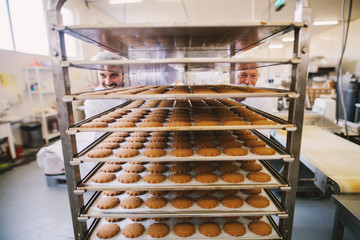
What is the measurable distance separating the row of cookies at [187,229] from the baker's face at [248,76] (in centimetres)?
185

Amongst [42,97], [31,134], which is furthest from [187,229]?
[42,97]

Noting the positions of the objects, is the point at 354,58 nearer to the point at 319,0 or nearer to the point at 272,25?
the point at 319,0

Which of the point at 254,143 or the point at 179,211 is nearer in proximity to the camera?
the point at 179,211

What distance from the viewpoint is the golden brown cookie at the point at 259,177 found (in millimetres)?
1424

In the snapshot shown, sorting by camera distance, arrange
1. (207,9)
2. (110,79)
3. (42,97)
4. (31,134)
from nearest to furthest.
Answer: (110,79), (31,134), (42,97), (207,9)

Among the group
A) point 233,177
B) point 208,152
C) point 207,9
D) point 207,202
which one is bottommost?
point 207,202

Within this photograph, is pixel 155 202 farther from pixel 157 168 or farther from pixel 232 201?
pixel 232 201

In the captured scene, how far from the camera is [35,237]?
7.21 feet

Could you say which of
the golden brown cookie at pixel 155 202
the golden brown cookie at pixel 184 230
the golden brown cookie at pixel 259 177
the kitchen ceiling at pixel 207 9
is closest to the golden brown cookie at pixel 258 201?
the golden brown cookie at pixel 259 177

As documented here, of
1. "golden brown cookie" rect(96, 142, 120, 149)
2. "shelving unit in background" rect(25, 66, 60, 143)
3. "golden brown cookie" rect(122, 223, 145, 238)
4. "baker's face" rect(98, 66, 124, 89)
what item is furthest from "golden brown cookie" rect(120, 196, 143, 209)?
"shelving unit in background" rect(25, 66, 60, 143)

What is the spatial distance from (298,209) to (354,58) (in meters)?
9.20

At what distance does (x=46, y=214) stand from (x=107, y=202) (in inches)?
71.3

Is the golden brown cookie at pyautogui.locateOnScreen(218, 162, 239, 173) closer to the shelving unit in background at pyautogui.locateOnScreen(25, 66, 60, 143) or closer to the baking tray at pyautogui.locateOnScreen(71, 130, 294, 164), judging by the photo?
the baking tray at pyautogui.locateOnScreen(71, 130, 294, 164)

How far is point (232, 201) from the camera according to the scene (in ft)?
4.73
